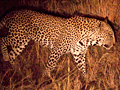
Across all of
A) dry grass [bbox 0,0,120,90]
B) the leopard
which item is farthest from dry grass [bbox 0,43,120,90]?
the leopard

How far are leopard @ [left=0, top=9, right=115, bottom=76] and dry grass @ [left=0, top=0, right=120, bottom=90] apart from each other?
0.16m

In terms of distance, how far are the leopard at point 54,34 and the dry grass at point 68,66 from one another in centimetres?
16

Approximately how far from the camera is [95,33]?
4.00 meters

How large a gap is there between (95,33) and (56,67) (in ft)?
3.16

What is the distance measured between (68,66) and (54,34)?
87 centimetres

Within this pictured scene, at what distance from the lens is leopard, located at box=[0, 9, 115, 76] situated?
3898mm

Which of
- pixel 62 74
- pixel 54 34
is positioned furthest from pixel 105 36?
pixel 62 74

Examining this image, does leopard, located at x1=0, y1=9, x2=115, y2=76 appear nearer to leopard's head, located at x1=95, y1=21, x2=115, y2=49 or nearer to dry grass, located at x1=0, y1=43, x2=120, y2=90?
leopard's head, located at x1=95, y1=21, x2=115, y2=49

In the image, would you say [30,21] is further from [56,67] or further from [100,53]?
[100,53]

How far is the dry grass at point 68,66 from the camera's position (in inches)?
134

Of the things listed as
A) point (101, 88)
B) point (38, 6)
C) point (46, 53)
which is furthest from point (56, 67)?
point (38, 6)

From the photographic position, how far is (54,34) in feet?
12.9

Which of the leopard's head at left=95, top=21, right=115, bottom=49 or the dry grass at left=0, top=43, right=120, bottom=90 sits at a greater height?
the leopard's head at left=95, top=21, right=115, bottom=49

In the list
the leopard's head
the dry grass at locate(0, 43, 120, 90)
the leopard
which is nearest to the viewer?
the dry grass at locate(0, 43, 120, 90)
